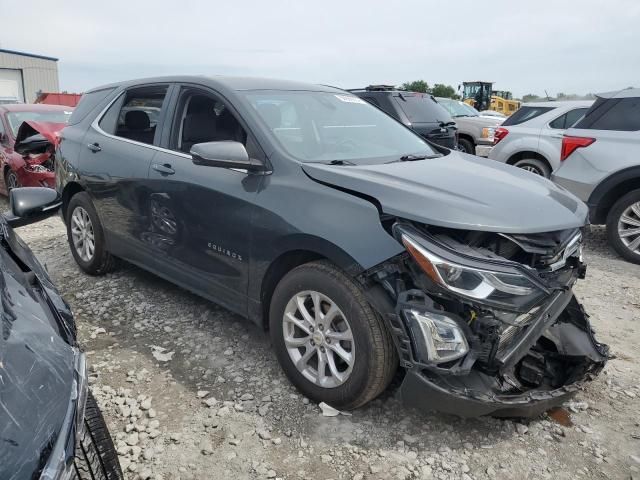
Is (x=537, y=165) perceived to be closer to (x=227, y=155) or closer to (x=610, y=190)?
(x=610, y=190)

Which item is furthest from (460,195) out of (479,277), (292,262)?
(292,262)

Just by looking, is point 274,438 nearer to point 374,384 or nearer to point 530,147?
point 374,384

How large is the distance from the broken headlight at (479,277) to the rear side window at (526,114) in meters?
6.70

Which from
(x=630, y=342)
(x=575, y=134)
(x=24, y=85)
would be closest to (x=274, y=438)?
(x=630, y=342)

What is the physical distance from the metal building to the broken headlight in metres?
36.4

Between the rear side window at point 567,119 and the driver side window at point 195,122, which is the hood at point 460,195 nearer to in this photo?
the driver side window at point 195,122

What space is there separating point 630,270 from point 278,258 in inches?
163

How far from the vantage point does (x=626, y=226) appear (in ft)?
18.4

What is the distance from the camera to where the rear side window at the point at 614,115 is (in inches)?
225

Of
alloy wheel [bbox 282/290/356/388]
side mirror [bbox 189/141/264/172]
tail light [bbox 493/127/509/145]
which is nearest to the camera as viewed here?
alloy wheel [bbox 282/290/356/388]

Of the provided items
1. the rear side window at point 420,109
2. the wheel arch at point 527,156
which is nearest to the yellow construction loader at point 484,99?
the rear side window at point 420,109

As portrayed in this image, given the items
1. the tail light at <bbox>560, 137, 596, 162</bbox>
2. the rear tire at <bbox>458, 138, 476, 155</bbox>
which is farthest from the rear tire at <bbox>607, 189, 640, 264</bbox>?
the rear tire at <bbox>458, 138, 476, 155</bbox>

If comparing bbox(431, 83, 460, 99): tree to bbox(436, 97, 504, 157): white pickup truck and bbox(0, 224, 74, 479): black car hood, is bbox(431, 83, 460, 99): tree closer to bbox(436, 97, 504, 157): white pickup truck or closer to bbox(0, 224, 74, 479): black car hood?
bbox(436, 97, 504, 157): white pickup truck

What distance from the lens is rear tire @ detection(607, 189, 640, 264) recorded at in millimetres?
5484
